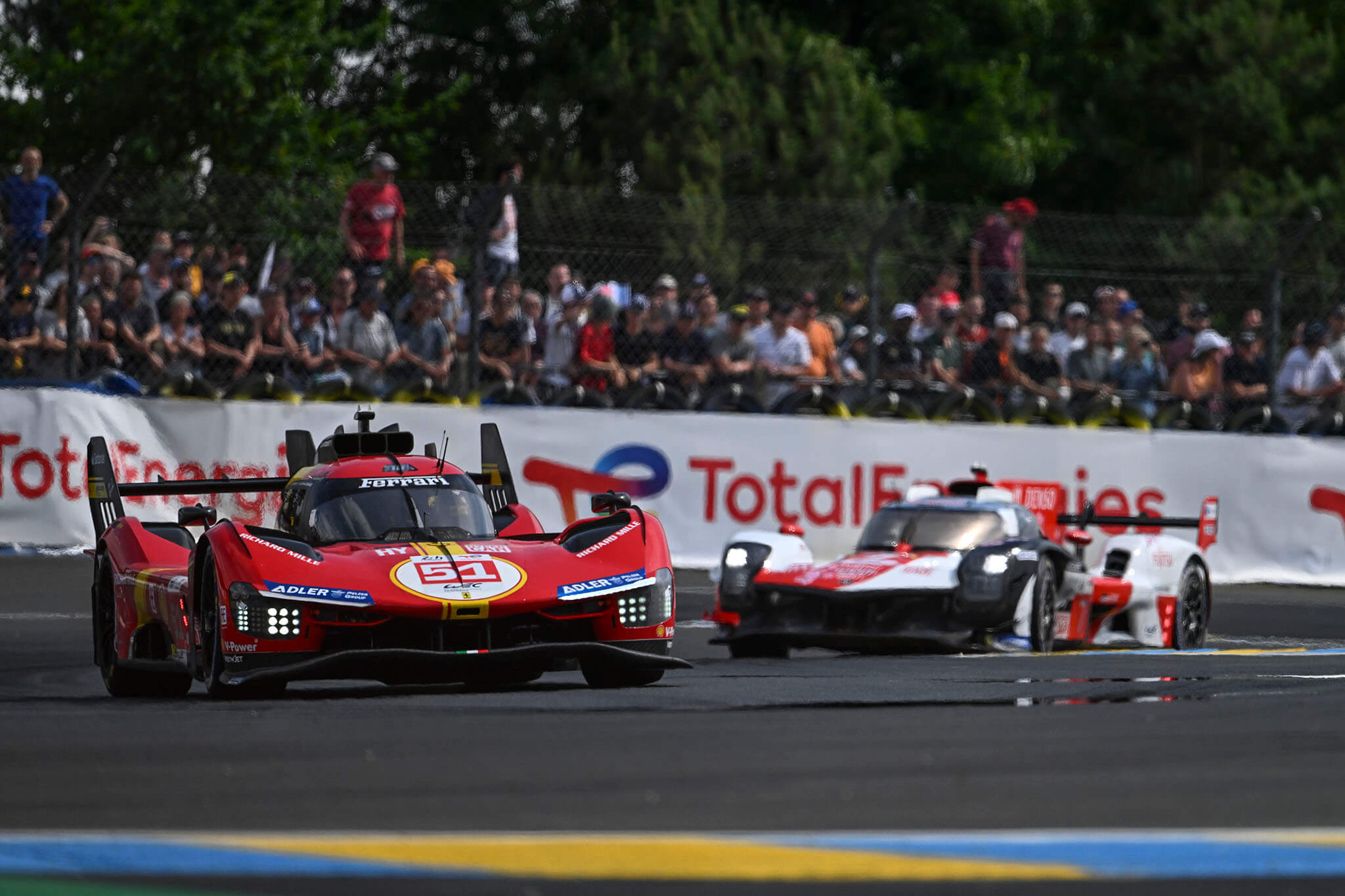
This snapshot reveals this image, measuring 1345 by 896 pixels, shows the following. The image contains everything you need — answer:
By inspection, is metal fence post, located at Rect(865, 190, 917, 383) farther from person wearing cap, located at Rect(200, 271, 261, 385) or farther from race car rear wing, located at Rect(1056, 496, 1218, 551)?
person wearing cap, located at Rect(200, 271, 261, 385)

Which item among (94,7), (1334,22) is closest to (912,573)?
(94,7)

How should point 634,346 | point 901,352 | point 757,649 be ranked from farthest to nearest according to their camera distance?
point 901,352 → point 634,346 → point 757,649

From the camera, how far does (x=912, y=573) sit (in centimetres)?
Answer: 1270

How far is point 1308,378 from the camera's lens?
18625mm

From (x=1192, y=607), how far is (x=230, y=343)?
21.4 feet

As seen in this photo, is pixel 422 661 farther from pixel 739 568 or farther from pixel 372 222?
pixel 372 222

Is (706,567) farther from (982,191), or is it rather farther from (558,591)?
(982,191)

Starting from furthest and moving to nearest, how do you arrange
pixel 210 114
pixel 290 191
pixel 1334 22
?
1. pixel 1334 22
2. pixel 210 114
3. pixel 290 191

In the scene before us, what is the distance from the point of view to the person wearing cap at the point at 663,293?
54.2 ft

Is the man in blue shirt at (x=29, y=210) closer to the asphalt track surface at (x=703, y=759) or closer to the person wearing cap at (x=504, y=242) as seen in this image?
the person wearing cap at (x=504, y=242)

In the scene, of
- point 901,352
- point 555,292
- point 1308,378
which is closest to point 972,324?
point 901,352

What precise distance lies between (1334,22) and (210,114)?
21.4m

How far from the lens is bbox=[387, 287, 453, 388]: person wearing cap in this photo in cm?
1605

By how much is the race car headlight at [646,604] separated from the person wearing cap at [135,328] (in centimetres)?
621
